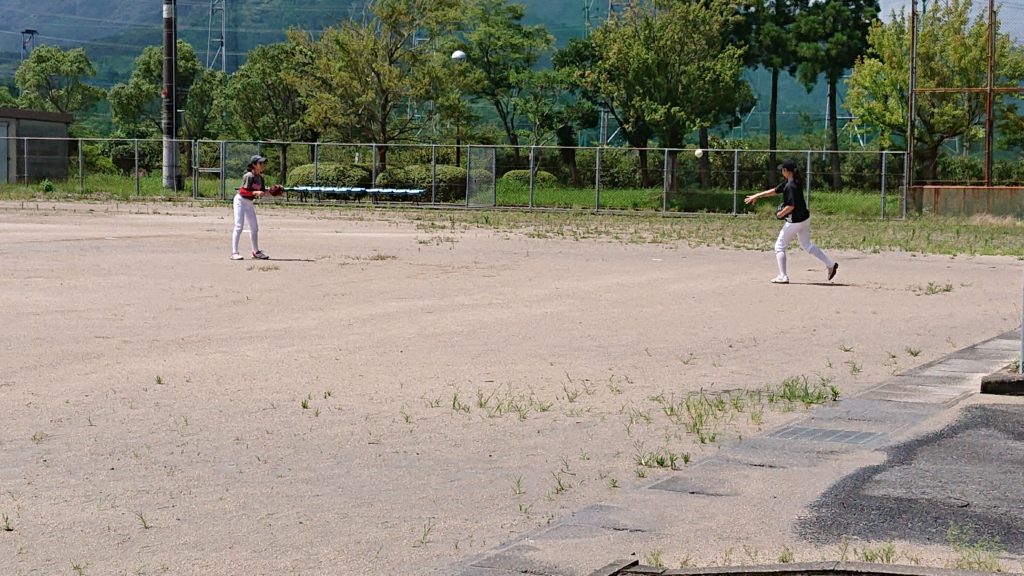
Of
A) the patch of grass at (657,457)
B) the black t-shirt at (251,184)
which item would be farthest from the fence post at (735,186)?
the patch of grass at (657,457)

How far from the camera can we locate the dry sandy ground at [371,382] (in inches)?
231

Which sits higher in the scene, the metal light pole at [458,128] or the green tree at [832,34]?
the green tree at [832,34]

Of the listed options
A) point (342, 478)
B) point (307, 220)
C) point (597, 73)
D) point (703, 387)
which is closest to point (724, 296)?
point (703, 387)

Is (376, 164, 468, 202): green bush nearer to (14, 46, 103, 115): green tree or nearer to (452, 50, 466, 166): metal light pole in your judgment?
(452, 50, 466, 166): metal light pole

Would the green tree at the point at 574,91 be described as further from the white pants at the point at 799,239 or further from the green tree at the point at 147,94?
the white pants at the point at 799,239

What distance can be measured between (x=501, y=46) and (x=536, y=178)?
12.7m

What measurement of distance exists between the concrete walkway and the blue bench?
33763 millimetres

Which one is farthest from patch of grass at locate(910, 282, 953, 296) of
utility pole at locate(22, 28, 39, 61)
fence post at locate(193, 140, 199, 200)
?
utility pole at locate(22, 28, 39, 61)

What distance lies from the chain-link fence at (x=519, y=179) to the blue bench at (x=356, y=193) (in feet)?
0.24

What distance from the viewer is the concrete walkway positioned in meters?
5.62

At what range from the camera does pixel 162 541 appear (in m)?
5.62

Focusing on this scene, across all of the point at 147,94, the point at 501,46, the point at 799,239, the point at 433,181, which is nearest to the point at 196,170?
the point at 433,181

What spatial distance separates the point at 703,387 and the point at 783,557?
439 cm

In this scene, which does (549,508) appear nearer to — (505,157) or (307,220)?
(307,220)
